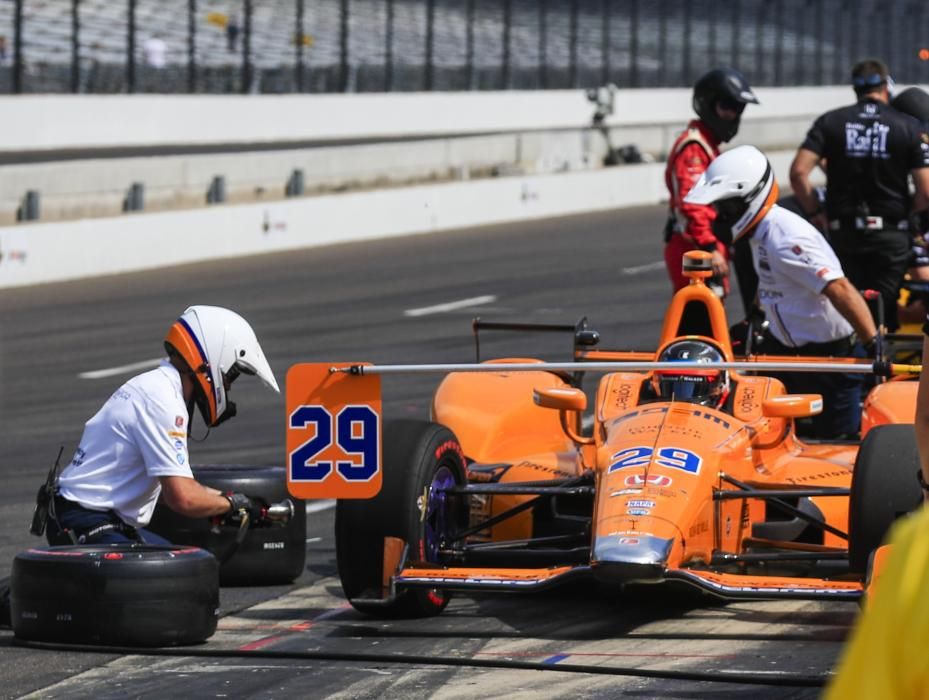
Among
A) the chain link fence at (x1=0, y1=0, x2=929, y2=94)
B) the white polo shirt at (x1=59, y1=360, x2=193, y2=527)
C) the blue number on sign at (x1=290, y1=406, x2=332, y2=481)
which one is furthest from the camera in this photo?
the chain link fence at (x1=0, y1=0, x2=929, y2=94)

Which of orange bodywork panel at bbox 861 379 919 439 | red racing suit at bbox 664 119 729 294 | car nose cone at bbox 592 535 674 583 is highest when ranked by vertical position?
red racing suit at bbox 664 119 729 294

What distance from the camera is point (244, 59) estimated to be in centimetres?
3394

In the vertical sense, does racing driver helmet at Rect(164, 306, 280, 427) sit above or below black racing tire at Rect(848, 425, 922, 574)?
above

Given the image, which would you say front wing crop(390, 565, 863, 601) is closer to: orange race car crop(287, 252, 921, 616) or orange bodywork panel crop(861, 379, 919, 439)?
orange race car crop(287, 252, 921, 616)

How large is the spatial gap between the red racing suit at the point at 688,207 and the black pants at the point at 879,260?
0.92m

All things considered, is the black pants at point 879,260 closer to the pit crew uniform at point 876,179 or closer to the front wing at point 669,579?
the pit crew uniform at point 876,179

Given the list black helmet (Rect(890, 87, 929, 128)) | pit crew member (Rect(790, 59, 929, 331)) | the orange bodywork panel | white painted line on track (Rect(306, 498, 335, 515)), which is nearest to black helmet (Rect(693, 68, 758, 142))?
pit crew member (Rect(790, 59, 929, 331))

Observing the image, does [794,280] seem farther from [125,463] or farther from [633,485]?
[125,463]

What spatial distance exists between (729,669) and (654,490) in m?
0.72

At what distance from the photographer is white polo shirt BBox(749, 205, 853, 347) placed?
8617mm

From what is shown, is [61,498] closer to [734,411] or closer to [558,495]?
[558,495]

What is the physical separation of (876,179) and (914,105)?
1.21m

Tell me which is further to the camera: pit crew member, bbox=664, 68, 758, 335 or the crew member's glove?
pit crew member, bbox=664, 68, 758, 335

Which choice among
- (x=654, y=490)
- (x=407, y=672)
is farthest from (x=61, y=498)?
(x=654, y=490)
